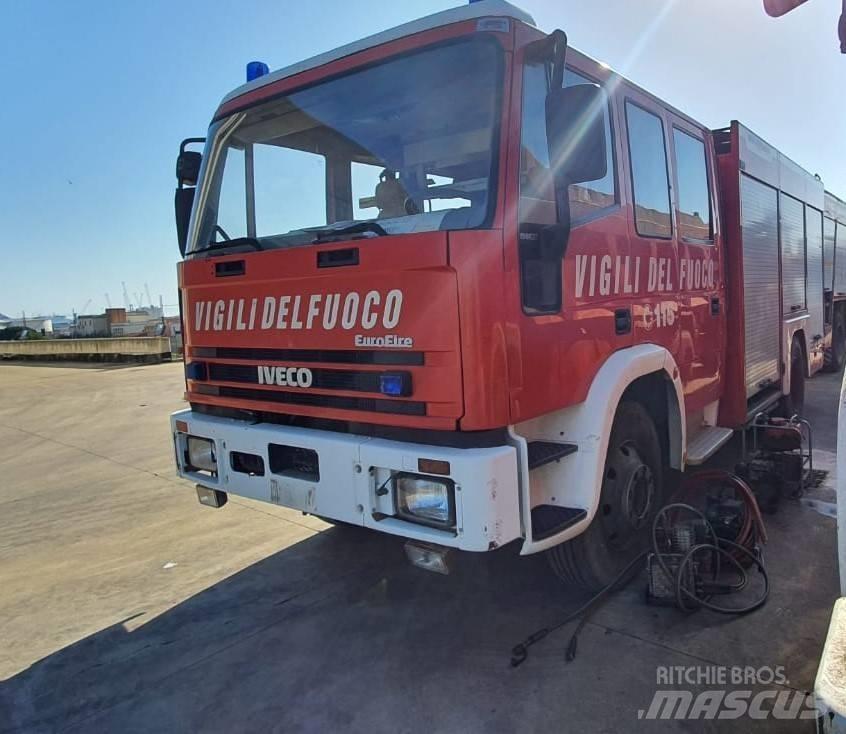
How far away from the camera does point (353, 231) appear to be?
9.25 feet

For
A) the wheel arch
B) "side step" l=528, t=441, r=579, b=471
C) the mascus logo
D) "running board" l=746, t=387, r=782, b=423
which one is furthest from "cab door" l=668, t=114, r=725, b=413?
the mascus logo

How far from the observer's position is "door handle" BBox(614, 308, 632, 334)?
333 cm

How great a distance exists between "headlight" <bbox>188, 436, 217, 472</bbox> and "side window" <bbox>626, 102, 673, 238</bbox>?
263cm

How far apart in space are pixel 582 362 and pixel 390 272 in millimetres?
1038

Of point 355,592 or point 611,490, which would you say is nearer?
point 611,490

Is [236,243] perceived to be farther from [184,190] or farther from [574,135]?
[574,135]

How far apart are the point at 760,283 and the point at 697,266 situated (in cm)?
131

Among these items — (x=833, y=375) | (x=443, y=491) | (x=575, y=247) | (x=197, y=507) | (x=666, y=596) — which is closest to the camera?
(x=443, y=491)

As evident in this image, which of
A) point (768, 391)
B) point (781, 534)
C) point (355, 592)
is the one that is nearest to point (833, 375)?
point (768, 391)

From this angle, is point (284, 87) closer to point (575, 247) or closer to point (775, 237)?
point (575, 247)

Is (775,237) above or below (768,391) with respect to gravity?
above

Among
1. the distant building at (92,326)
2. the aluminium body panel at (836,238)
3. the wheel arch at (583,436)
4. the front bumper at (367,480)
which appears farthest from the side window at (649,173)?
the distant building at (92,326)

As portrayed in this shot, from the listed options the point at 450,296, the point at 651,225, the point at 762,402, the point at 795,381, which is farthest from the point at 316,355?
the point at 795,381

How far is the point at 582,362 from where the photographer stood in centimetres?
303
